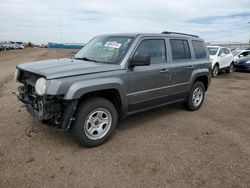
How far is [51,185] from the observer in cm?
317

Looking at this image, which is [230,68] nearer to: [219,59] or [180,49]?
[219,59]

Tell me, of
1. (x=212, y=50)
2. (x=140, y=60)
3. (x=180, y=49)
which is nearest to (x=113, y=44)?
(x=140, y=60)

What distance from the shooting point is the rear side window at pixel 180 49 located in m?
5.52

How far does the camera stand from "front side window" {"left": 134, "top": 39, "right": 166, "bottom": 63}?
481 centimetres

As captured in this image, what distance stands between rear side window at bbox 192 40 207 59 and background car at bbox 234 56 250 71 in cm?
1134

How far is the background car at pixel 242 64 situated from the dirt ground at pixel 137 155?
12.0 meters

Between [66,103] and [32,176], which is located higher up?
[66,103]

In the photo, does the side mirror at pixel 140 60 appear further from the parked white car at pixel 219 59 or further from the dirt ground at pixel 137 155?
the parked white car at pixel 219 59

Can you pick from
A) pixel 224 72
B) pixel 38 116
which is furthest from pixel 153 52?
pixel 224 72

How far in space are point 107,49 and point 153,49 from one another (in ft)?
3.01

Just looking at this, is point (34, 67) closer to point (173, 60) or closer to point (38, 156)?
point (38, 156)

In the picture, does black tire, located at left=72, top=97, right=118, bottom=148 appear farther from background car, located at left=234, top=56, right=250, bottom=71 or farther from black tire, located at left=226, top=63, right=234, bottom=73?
background car, located at left=234, top=56, right=250, bottom=71

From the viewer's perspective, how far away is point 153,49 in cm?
507

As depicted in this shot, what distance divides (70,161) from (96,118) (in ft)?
2.72
